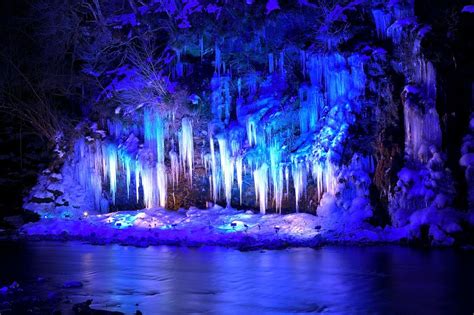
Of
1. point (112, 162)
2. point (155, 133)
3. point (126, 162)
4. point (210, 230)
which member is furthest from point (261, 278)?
point (112, 162)

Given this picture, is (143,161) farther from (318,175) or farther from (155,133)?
(318,175)

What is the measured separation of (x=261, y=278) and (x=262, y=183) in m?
9.49

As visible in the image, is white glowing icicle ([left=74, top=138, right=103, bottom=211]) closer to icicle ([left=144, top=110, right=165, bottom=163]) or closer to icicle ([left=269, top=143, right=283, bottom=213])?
icicle ([left=144, top=110, right=165, bottom=163])

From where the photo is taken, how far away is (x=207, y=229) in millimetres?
19703

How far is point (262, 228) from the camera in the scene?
62.5 feet

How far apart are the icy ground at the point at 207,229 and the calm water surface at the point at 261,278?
145 cm

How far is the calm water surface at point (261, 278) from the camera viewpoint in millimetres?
8688

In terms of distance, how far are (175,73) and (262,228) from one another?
9.04m

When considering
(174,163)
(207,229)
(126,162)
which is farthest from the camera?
(126,162)

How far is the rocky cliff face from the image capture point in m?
17.2

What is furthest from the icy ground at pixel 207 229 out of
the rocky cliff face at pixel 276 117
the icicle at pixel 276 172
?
the icicle at pixel 276 172

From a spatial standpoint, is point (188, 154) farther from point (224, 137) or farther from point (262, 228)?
point (262, 228)

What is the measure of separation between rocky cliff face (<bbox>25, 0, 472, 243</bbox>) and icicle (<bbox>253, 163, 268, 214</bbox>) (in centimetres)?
6

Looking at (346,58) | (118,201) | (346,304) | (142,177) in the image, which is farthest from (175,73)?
(346,304)
